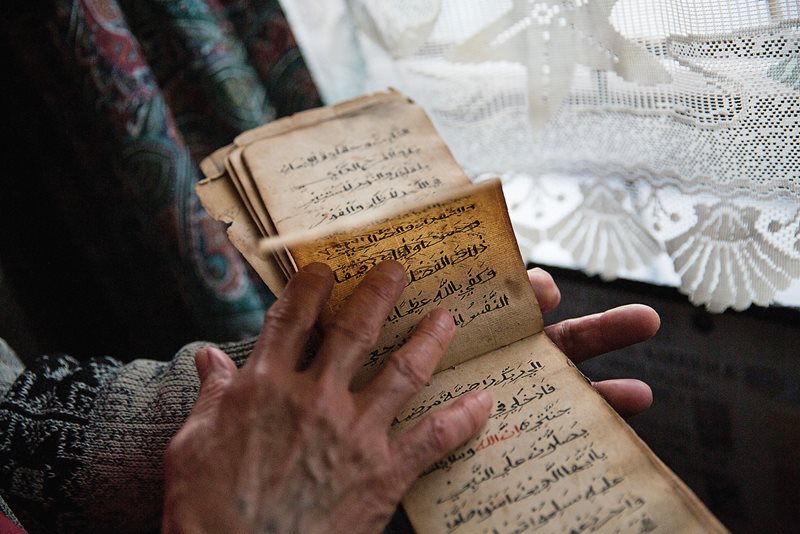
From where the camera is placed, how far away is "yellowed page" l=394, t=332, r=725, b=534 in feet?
1.62

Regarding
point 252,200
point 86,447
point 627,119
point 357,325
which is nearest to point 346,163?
point 252,200

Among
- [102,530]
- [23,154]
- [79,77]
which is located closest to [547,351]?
[102,530]

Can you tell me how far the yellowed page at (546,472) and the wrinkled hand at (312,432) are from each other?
1.2 inches

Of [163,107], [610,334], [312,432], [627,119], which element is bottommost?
[610,334]

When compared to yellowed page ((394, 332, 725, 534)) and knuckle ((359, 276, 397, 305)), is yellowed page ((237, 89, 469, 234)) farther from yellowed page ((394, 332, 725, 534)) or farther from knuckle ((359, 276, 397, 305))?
yellowed page ((394, 332, 725, 534))

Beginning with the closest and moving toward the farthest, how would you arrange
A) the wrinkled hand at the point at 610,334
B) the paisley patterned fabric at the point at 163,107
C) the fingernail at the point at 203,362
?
the fingernail at the point at 203,362 < the wrinkled hand at the point at 610,334 < the paisley patterned fabric at the point at 163,107

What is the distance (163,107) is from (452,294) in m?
0.52

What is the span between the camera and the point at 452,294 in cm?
63

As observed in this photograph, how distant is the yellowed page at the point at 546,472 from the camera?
0.49 m

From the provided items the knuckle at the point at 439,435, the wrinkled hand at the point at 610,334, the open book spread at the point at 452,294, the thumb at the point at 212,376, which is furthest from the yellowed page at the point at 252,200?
the wrinkled hand at the point at 610,334

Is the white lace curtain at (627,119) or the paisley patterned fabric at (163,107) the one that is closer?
the white lace curtain at (627,119)

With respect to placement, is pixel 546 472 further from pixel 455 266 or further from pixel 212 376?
pixel 212 376

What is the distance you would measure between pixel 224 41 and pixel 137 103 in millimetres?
157

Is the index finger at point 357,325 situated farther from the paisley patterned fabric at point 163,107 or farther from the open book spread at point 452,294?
the paisley patterned fabric at point 163,107
